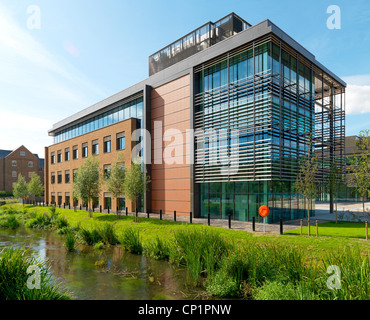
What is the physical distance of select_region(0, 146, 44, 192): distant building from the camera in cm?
7694

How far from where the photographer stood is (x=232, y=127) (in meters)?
21.3

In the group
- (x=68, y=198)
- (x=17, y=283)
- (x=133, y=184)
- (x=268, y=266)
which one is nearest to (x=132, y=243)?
(x=17, y=283)

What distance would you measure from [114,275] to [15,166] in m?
84.2

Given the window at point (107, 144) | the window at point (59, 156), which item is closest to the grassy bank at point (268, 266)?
the window at point (107, 144)

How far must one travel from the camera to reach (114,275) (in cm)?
1055

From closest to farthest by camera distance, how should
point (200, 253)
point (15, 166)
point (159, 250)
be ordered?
1. point (200, 253)
2. point (159, 250)
3. point (15, 166)

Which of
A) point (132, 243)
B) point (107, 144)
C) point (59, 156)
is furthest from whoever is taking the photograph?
point (59, 156)

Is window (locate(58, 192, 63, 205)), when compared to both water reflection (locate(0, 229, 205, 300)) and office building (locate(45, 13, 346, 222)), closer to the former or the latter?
office building (locate(45, 13, 346, 222))

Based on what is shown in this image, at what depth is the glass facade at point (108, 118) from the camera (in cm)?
3193

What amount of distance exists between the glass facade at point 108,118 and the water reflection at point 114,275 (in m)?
20.1

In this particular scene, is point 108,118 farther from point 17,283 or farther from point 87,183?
point 17,283

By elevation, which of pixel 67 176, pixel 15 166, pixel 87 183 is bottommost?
pixel 87 183

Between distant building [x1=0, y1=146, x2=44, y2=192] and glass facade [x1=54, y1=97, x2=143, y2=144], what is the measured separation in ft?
134

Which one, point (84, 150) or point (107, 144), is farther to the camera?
point (84, 150)
